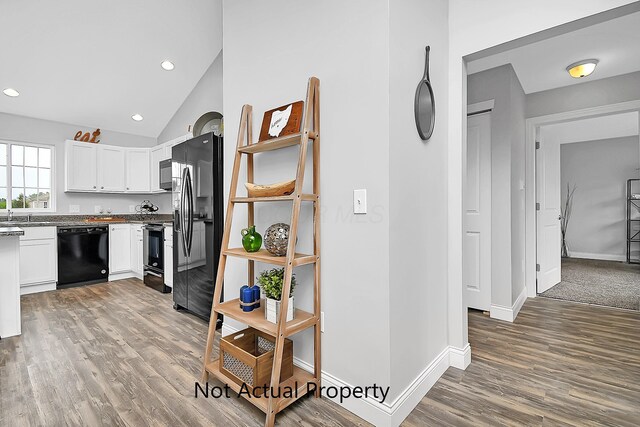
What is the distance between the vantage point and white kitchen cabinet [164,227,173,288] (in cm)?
378

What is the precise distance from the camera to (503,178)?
2.96 meters

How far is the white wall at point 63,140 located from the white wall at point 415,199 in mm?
4764

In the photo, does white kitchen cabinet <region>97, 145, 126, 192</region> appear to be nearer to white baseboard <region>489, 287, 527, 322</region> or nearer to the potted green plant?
the potted green plant

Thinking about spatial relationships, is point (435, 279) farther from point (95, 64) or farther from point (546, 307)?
point (95, 64)

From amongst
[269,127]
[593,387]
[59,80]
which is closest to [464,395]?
[593,387]

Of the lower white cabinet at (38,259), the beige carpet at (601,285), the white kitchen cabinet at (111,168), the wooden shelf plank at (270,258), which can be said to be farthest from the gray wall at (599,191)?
the lower white cabinet at (38,259)

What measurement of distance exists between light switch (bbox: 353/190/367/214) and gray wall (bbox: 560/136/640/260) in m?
7.11

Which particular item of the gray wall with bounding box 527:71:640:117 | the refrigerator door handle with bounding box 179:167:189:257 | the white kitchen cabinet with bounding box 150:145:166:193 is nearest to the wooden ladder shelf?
the refrigerator door handle with bounding box 179:167:189:257

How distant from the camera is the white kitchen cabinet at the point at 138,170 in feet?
16.7

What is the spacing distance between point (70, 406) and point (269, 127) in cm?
186

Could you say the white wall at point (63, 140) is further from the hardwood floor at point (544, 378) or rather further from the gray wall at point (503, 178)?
the hardwood floor at point (544, 378)

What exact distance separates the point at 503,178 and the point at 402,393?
2.26 m

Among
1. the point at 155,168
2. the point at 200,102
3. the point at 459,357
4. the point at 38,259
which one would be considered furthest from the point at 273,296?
the point at 155,168

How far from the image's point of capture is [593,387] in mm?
1842
